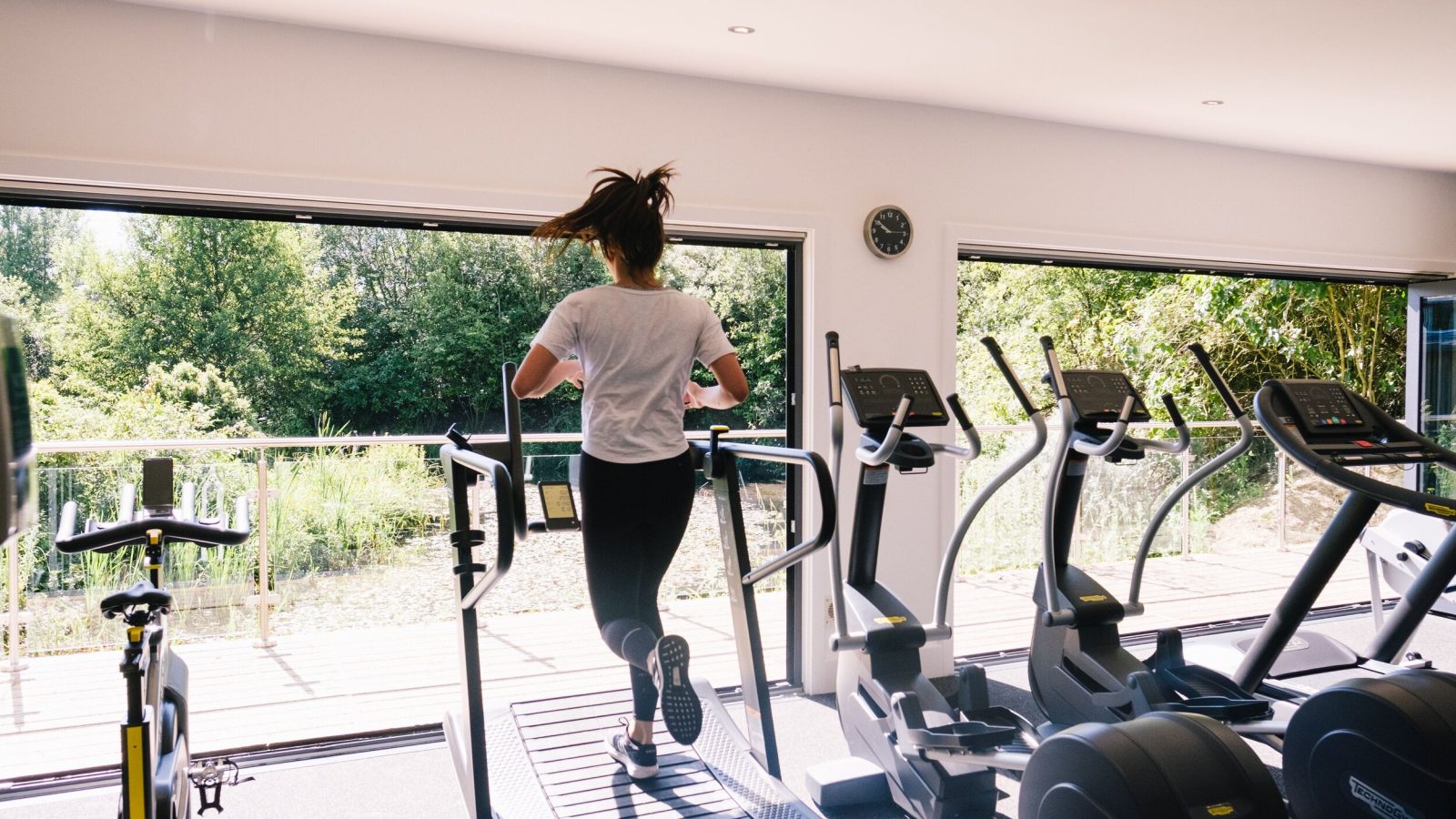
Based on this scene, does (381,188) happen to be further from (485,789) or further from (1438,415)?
(1438,415)

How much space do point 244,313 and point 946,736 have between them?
224 inches

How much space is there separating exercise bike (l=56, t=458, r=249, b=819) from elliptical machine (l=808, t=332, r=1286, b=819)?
1709 mm

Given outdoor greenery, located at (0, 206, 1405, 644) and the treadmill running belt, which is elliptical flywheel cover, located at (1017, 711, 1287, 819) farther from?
outdoor greenery, located at (0, 206, 1405, 644)

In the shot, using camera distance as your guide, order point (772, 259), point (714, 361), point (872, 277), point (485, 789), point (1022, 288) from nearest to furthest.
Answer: point (485, 789), point (714, 361), point (872, 277), point (772, 259), point (1022, 288)

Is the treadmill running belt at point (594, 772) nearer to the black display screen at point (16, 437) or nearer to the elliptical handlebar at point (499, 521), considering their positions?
the elliptical handlebar at point (499, 521)

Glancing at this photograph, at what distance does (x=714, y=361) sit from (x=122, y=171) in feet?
6.50

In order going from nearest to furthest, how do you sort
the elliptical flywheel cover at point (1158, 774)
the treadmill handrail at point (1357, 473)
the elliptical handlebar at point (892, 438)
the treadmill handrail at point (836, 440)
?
1. the elliptical flywheel cover at point (1158, 774)
2. the treadmill handrail at point (1357, 473)
3. the elliptical handlebar at point (892, 438)
4. the treadmill handrail at point (836, 440)

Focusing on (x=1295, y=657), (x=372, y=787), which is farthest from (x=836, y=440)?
(x=1295, y=657)

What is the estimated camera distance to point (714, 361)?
251cm

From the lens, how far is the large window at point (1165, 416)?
5309 mm

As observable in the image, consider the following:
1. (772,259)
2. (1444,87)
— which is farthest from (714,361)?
(1444,87)

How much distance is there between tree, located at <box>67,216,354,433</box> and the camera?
621cm

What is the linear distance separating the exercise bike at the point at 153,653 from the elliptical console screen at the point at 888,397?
1734 mm

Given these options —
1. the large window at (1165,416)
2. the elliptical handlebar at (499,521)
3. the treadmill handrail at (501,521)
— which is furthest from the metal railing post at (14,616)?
the large window at (1165,416)
